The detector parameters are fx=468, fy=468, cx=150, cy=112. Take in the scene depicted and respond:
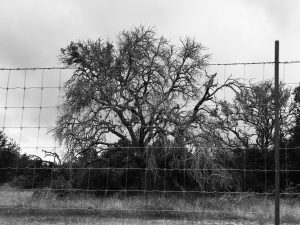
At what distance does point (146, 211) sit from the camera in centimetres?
1160

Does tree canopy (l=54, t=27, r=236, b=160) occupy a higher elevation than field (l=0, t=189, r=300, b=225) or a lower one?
higher

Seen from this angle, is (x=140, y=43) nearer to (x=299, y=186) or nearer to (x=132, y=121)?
(x=132, y=121)

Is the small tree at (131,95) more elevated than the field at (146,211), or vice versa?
the small tree at (131,95)

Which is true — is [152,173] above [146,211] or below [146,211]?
above

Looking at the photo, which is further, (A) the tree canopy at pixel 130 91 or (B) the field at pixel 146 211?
(A) the tree canopy at pixel 130 91

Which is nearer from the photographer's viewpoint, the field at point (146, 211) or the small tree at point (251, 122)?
the field at point (146, 211)

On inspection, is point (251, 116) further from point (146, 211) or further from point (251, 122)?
point (146, 211)

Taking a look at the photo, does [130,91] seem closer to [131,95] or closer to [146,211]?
[131,95]

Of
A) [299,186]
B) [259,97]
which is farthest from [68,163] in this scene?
[299,186]

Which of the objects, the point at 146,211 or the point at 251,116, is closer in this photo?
the point at 146,211

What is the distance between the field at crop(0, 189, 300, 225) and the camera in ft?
37.1

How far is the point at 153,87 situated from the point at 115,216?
36.8ft

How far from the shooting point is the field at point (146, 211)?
11305 mm

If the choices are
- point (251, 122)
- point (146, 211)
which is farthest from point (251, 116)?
point (146, 211)
